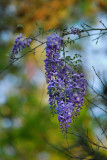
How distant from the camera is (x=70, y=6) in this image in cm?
1439

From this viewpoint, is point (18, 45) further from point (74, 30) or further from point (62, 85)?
point (62, 85)

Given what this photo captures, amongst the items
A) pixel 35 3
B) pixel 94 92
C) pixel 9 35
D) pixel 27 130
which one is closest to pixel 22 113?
pixel 27 130

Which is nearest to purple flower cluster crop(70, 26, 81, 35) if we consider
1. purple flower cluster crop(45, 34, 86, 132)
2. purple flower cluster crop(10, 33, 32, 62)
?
purple flower cluster crop(45, 34, 86, 132)

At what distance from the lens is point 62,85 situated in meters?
2.62

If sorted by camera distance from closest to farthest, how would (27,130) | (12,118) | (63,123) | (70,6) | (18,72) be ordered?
(63,123) → (27,130) → (70,6) → (12,118) → (18,72)

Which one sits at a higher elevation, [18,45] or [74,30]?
[18,45]

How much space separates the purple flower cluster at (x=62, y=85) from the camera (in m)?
2.61

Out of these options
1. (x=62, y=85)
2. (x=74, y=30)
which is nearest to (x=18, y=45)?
(x=74, y=30)

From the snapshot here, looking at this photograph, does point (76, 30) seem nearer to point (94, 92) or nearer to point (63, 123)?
point (94, 92)

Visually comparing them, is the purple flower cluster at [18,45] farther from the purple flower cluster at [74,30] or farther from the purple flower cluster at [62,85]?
the purple flower cluster at [74,30]

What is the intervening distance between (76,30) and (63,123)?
2.51 feet

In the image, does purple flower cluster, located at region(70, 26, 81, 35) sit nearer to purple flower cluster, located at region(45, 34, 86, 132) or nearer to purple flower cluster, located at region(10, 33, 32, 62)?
purple flower cluster, located at region(45, 34, 86, 132)

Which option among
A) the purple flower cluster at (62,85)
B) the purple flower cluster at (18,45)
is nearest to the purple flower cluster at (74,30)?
the purple flower cluster at (62,85)

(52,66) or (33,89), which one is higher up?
(33,89)
